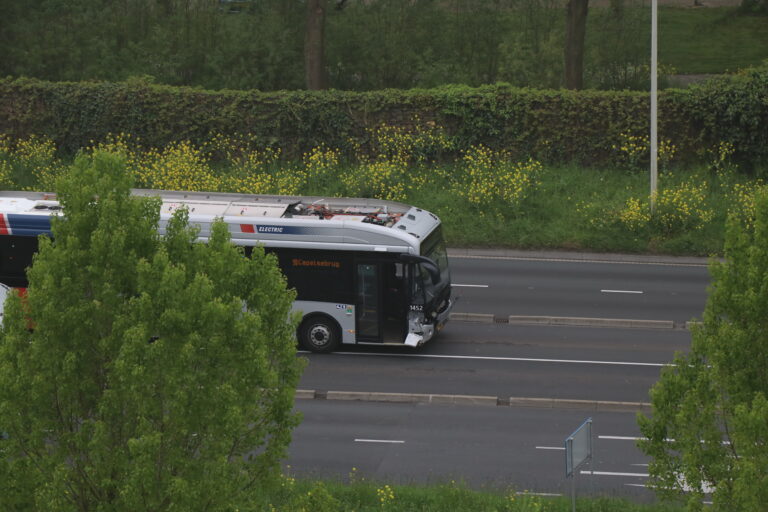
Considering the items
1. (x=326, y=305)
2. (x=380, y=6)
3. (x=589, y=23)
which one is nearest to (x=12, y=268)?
(x=326, y=305)

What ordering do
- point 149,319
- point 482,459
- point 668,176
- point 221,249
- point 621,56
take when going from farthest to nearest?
point 621,56
point 668,176
point 482,459
point 221,249
point 149,319

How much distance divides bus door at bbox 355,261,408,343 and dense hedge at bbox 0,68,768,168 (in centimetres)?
1337

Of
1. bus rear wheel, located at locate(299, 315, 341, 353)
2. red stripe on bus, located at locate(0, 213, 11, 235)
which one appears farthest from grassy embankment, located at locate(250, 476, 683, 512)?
red stripe on bus, located at locate(0, 213, 11, 235)

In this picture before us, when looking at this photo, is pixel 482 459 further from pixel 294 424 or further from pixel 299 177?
pixel 299 177

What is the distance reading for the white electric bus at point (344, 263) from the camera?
22156mm

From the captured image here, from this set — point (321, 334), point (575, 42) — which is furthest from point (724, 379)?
point (575, 42)

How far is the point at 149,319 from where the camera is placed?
10.4 metres

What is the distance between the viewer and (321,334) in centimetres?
2267

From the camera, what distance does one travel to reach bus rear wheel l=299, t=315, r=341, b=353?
22.6 metres

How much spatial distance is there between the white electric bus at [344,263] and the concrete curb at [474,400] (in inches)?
70.0

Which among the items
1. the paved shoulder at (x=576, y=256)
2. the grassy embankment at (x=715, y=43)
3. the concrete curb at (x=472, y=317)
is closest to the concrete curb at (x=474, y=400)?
the concrete curb at (x=472, y=317)

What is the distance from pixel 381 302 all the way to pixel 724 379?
10.9 m

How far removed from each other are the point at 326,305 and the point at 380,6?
22.8 metres

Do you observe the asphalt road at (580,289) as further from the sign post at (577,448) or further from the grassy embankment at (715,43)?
the grassy embankment at (715,43)
